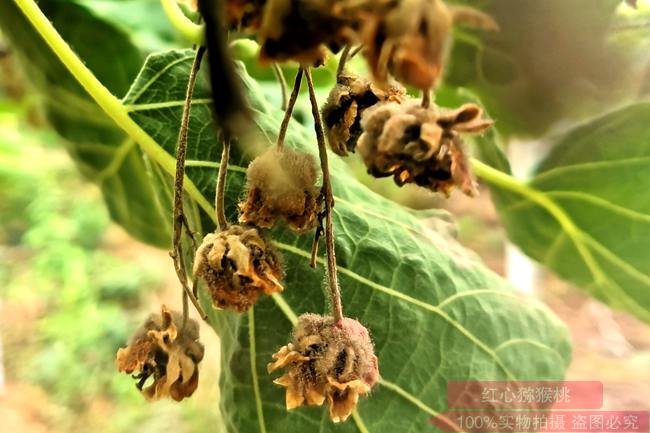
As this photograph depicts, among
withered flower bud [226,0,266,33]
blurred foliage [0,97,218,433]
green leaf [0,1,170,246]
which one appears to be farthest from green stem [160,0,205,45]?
blurred foliage [0,97,218,433]

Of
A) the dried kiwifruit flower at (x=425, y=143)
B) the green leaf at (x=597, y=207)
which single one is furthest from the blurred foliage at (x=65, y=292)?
the dried kiwifruit flower at (x=425, y=143)

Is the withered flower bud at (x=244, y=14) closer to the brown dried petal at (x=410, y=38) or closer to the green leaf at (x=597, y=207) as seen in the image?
the brown dried petal at (x=410, y=38)

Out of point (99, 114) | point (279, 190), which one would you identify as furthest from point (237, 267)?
point (99, 114)

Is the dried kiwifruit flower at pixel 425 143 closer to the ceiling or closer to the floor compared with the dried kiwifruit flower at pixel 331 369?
closer to the ceiling

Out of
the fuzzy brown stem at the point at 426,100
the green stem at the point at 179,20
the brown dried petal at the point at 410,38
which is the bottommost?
the brown dried petal at the point at 410,38

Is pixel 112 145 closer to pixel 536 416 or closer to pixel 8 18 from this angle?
pixel 8 18

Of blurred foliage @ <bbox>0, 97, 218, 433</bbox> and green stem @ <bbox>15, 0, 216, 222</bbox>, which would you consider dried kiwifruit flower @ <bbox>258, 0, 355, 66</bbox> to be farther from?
blurred foliage @ <bbox>0, 97, 218, 433</bbox>
